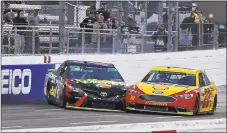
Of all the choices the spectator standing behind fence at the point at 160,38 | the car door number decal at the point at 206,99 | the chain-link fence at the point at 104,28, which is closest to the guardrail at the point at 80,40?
the chain-link fence at the point at 104,28

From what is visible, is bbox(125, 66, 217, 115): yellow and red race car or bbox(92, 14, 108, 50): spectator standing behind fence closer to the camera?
bbox(125, 66, 217, 115): yellow and red race car

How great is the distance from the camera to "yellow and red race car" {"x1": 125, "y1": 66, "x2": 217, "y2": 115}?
52.9ft

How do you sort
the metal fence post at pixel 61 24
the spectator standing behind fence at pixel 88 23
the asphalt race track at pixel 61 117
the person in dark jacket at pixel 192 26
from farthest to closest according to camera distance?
the person in dark jacket at pixel 192 26 < the spectator standing behind fence at pixel 88 23 < the metal fence post at pixel 61 24 < the asphalt race track at pixel 61 117

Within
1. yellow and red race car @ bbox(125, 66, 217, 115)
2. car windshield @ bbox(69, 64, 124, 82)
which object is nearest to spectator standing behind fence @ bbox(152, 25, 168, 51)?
car windshield @ bbox(69, 64, 124, 82)

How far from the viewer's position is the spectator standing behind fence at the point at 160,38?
23812mm

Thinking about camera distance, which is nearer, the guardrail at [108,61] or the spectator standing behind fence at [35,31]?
the guardrail at [108,61]

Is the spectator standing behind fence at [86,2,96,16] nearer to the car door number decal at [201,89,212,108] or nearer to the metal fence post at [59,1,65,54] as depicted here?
the metal fence post at [59,1,65,54]

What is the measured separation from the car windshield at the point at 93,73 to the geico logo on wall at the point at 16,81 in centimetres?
185

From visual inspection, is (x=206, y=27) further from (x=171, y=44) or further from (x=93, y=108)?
(x=93, y=108)

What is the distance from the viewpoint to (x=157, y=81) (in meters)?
17.2

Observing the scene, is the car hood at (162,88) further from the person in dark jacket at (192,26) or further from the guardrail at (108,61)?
the person in dark jacket at (192,26)

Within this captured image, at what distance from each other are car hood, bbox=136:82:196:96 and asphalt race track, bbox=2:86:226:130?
514 mm

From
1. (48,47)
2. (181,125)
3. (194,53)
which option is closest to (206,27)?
(194,53)

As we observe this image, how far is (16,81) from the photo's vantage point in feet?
62.1
